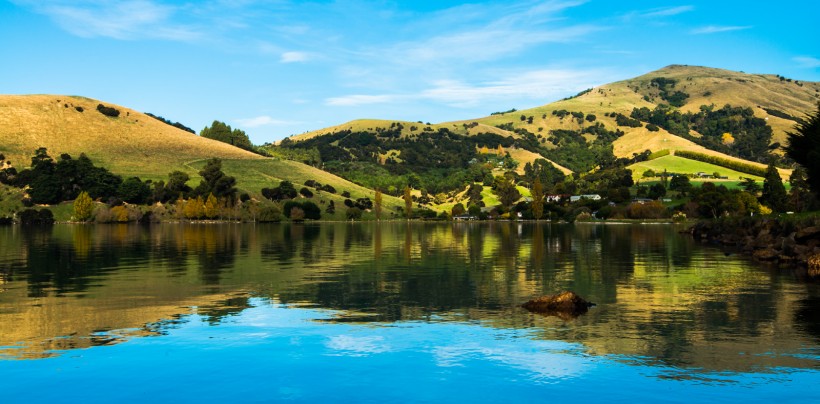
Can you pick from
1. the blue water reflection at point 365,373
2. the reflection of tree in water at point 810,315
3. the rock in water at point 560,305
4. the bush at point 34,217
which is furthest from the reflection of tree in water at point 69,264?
the bush at point 34,217

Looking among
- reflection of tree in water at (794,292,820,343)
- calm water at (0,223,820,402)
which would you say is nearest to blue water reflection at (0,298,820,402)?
calm water at (0,223,820,402)

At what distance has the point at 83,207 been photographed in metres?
197

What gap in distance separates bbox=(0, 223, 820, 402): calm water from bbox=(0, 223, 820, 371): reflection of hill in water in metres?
0.19

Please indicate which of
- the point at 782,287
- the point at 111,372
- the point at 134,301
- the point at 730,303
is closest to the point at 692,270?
the point at 782,287

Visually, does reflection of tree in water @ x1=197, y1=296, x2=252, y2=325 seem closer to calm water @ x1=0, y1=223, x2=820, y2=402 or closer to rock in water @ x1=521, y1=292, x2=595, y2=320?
calm water @ x1=0, y1=223, x2=820, y2=402

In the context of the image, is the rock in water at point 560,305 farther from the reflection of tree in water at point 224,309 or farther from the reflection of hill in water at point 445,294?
the reflection of tree in water at point 224,309

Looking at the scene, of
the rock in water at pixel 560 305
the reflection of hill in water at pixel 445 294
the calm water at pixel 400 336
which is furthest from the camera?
the rock in water at pixel 560 305

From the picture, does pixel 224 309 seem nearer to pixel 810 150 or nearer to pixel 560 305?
pixel 560 305

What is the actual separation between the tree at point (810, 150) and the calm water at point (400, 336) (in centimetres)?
3282

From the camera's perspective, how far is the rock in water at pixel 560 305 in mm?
34562

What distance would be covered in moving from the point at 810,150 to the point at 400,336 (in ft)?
248

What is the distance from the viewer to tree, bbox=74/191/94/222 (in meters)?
197

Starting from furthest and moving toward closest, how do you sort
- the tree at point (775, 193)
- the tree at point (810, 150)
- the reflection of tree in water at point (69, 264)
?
the tree at point (775, 193)
the tree at point (810, 150)
the reflection of tree in water at point (69, 264)

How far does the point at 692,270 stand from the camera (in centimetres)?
5762
